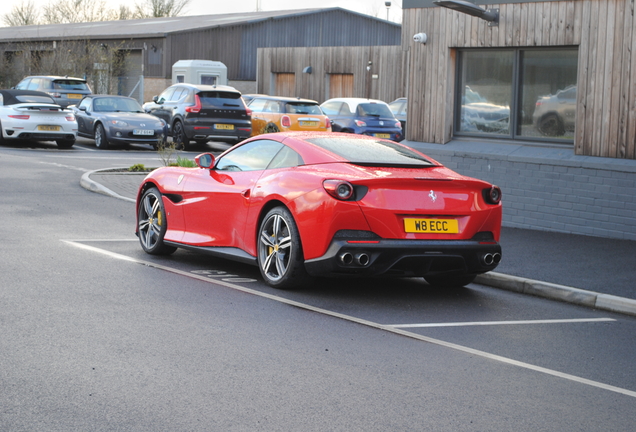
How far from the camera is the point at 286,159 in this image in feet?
26.6

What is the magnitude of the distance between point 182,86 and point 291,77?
1769 cm

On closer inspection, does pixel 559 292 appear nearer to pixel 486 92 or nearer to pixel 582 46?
pixel 582 46

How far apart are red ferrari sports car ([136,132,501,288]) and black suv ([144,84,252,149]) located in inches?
660

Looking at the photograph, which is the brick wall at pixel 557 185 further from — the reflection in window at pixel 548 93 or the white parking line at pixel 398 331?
the white parking line at pixel 398 331

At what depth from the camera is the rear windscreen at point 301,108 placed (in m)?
25.9

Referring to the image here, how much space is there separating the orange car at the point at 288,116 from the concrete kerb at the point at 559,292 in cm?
1636

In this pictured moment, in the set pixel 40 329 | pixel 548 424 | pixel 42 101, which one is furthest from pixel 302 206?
pixel 42 101

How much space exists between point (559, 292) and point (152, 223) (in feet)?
13.6

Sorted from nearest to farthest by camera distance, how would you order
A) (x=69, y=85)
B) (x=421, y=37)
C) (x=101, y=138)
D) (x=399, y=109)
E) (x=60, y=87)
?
(x=421, y=37) → (x=101, y=138) → (x=60, y=87) → (x=69, y=85) → (x=399, y=109)

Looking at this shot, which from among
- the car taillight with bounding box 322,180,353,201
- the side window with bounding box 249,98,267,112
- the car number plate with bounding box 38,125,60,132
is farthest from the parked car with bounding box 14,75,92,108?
the car taillight with bounding box 322,180,353,201

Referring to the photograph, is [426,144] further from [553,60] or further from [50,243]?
[50,243]

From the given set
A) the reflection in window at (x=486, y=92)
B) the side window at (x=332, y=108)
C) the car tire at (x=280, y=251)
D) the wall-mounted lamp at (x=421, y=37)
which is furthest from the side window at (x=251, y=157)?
the side window at (x=332, y=108)

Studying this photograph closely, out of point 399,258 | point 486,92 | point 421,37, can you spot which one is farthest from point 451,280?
point 421,37

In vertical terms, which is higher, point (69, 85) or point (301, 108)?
point (69, 85)
